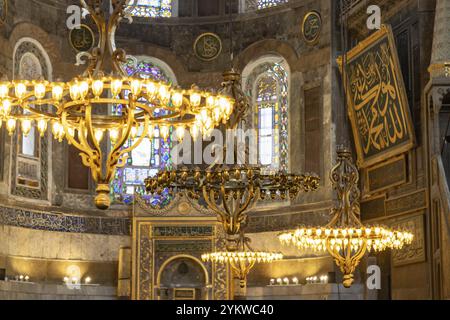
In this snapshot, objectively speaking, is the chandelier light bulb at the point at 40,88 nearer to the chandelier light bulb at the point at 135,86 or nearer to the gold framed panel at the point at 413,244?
the chandelier light bulb at the point at 135,86

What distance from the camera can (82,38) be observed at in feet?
63.2

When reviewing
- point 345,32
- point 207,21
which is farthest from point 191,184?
point 207,21

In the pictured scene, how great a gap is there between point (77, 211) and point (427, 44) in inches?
302

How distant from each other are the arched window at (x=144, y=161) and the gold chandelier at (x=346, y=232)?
7079 millimetres

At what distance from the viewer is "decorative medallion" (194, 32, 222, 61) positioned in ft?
66.0

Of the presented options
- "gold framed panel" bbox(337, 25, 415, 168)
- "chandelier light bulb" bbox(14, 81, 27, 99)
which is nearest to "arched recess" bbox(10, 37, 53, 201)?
"gold framed panel" bbox(337, 25, 415, 168)

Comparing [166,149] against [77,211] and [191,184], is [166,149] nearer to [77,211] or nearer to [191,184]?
[77,211]

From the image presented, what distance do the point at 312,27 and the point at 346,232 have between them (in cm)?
736

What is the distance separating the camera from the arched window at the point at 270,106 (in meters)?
19.3

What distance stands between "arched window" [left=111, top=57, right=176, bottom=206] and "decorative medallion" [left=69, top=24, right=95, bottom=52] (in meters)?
0.94

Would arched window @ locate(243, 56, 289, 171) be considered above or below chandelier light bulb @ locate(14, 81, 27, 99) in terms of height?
above

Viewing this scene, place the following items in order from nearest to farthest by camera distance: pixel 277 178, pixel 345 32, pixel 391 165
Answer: pixel 277 178 < pixel 391 165 < pixel 345 32

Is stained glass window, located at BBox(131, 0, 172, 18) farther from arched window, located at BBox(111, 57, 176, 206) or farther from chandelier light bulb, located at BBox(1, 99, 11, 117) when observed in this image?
chandelier light bulb, located at BBox(1, 99, 11, 117)
